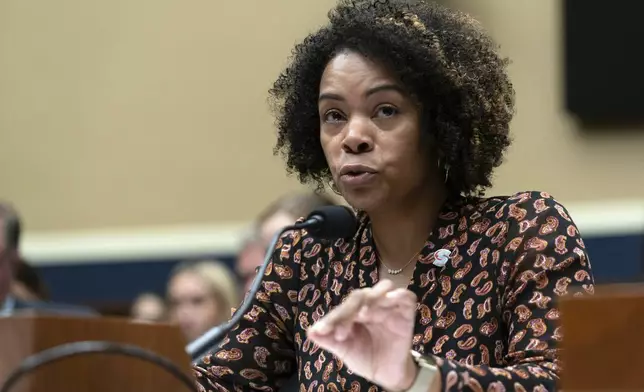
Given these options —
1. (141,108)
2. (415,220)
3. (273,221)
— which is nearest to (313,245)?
(415,220)

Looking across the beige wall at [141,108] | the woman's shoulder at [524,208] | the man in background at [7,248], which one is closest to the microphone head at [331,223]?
the woman's shoulder at [524,208]

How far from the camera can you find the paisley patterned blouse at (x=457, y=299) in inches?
78.3

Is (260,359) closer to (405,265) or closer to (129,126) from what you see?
(405,265)

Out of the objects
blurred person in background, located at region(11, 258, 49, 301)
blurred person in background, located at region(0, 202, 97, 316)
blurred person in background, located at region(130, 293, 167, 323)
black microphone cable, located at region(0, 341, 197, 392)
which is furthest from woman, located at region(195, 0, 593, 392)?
blurred person in background, located at region(11, 258, 49, 301)

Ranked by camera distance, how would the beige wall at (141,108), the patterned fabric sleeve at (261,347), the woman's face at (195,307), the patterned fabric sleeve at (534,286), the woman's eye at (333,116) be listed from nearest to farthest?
1. the patterned fabric sleeve at (534,286)
2. the woman's eye at (333,116)
3. the patterned fabric sleeve at (261,347)
4. the woman's face at (195,307)
5. the beige wall at (141,108)

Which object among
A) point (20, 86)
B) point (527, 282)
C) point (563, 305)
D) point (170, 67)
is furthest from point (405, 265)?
point (20, 86)

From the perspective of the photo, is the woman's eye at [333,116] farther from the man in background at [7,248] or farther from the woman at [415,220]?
the man in background at [7,248]

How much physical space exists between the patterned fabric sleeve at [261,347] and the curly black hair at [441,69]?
14.3 inches

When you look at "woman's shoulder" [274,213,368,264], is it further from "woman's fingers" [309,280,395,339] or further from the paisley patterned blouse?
"woman's fingers" [309,280,395,339]

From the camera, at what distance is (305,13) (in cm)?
590

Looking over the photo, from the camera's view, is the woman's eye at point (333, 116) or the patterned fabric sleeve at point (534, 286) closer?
the patterned fabric sleeve at point (534, 286)

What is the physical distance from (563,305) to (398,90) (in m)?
Answer: 0.75

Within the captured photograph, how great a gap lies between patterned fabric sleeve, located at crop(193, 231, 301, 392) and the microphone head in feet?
0.45

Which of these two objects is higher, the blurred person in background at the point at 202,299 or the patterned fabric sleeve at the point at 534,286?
the patterned fabric sleeve at the point at 534,286
